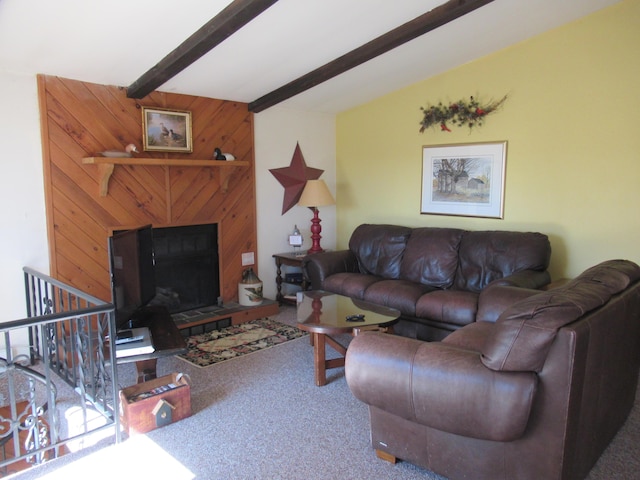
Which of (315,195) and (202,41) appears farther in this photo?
(315,195)

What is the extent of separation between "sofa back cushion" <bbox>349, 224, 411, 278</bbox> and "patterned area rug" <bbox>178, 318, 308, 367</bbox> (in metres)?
1.00

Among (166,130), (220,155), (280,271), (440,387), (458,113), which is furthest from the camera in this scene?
(280,271)

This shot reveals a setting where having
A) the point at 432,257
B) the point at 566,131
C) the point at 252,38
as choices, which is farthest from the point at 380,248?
the point at 252,38

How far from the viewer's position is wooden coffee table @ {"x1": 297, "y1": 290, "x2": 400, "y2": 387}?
9.93 feet

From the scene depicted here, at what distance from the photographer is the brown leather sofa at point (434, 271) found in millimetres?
3541

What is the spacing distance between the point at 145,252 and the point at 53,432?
135 cm

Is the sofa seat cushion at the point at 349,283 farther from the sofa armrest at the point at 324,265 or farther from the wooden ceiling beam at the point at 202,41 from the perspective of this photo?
the wooden ceiling beam at the point at 202,41

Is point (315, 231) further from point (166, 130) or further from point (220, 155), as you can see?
point (166, 130)

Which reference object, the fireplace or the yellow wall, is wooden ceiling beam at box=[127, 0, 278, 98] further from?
the yellow wall

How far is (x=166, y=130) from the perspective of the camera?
4.11 m

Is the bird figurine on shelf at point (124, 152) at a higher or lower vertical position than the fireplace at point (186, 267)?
higher

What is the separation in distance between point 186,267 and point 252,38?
2137 millimetres

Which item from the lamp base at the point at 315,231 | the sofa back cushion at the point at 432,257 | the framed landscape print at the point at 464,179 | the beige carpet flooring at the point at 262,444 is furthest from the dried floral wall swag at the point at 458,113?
the beige carpet flooring at the point at 262,444

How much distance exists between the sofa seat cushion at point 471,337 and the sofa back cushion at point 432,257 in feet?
4.26
